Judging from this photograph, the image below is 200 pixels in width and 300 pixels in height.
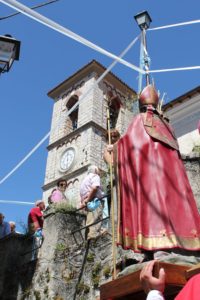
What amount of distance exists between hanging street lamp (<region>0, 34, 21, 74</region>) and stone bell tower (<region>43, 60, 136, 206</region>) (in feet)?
53.0

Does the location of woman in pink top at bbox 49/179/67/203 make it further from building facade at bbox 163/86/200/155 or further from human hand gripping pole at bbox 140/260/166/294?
human hand gripping pole at bbox 140/260/166/294

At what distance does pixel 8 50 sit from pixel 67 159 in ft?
60.8

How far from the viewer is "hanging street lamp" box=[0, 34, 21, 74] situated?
6.81m

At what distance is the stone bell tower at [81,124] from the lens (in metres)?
24.0

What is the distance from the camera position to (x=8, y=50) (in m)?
6.91

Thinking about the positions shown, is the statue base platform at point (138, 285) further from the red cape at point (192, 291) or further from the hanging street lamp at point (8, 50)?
the hanging street lamp at point (8, 50)

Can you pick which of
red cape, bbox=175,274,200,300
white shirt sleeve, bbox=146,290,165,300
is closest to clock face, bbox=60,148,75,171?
white shirt sleeve, bbox=146,290,165,300

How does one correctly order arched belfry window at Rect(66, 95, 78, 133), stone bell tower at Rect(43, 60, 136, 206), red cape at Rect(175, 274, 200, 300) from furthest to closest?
arched belfry window at Rect(66, 95, 78, 133), stone bell tower at Rect(43, 60, 136, 206), red cape at Rect(175, 274, 200, 300)

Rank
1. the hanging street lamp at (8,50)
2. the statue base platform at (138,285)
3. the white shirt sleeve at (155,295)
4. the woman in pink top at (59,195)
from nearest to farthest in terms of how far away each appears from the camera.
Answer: the white shirt sleeve at (155,295) < the statue base platform at (138,285) < the hanging street lamp at (8,50) < the woman in pink top at (59,195)

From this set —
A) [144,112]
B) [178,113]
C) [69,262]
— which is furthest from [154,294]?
[178,113]

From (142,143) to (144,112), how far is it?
0.47m

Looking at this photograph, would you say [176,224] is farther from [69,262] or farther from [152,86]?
[69,262]

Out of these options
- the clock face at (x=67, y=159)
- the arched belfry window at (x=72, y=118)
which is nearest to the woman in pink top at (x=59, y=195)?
the clock face at (x=67, y=159)

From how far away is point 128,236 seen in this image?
11.7 ft
